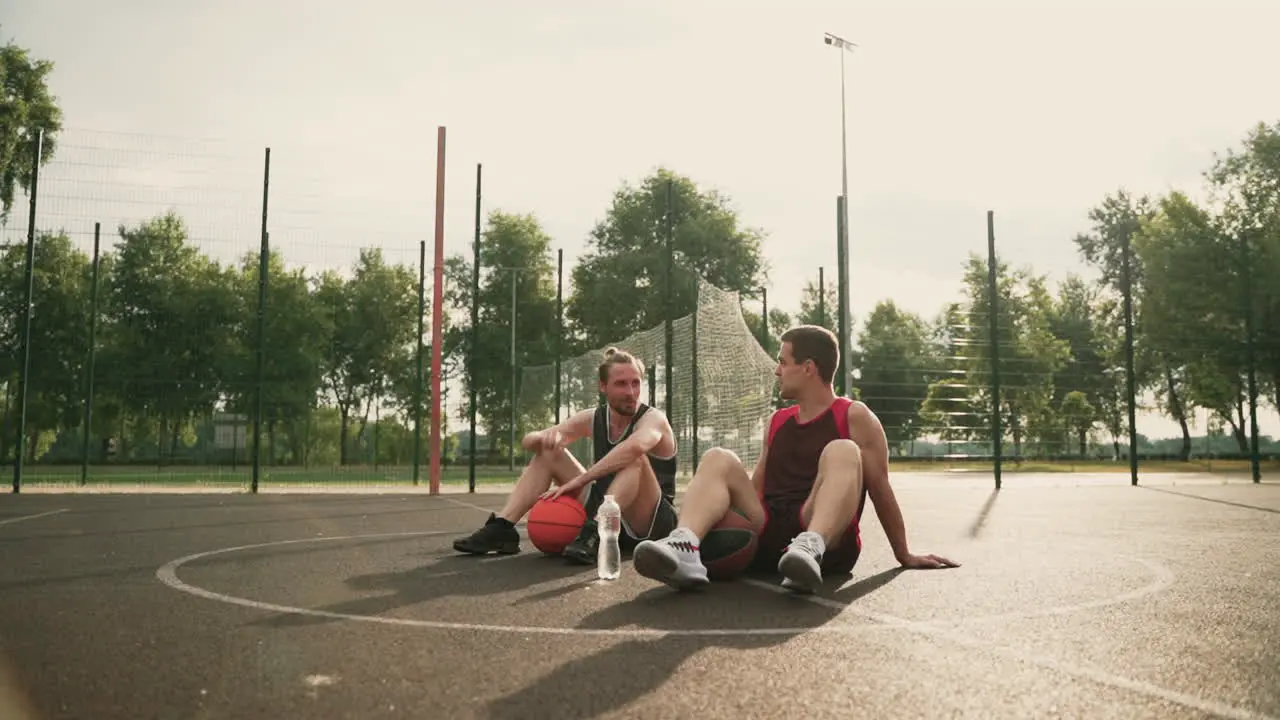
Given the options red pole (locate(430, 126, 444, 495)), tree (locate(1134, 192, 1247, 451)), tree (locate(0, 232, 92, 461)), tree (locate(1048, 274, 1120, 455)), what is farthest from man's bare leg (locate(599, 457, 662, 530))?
tree (locate(1048, 274, 1120, 455))

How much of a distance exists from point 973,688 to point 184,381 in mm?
15967

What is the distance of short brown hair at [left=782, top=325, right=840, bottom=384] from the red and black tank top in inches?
6.6

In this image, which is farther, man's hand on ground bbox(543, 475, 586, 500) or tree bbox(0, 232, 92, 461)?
tree bbox(0, 232, 92, 461)

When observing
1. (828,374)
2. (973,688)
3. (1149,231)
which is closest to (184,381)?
(828,374)

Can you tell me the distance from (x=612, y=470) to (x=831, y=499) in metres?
1.37

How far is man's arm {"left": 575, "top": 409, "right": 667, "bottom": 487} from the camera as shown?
17.0ft

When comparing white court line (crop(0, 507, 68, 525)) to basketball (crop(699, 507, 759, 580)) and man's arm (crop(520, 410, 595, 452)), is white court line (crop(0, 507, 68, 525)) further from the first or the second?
basketball (crop(699, 507, 759, 580))

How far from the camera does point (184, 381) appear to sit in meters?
16.2

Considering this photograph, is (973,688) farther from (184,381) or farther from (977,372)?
(977,372)

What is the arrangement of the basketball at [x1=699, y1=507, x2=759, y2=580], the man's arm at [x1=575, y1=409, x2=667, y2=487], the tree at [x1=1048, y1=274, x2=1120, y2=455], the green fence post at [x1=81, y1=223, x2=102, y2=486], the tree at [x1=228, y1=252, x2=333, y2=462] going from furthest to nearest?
the tree at [x1=1048, y1=274, x2=1120, y2=455], the tree at [x1=228, y1=252, x2=333, y2=462], the green fence post at [x1=81, y1=223, x2=102, y2=486], the man's arm at [x1=575, y1=409, x2=667, y2=487], the basketball at [x1=699, y1=507, x2=759, y2=580]

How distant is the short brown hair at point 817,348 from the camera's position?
4.64 m

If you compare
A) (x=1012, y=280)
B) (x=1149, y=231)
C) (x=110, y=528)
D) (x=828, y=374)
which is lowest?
(x=110, y=528)

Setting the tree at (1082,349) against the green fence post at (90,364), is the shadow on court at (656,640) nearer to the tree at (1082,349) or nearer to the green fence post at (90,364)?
the green fence post at (90,364)

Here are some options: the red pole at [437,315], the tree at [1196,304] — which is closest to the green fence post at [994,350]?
the tree at [1196,304]
